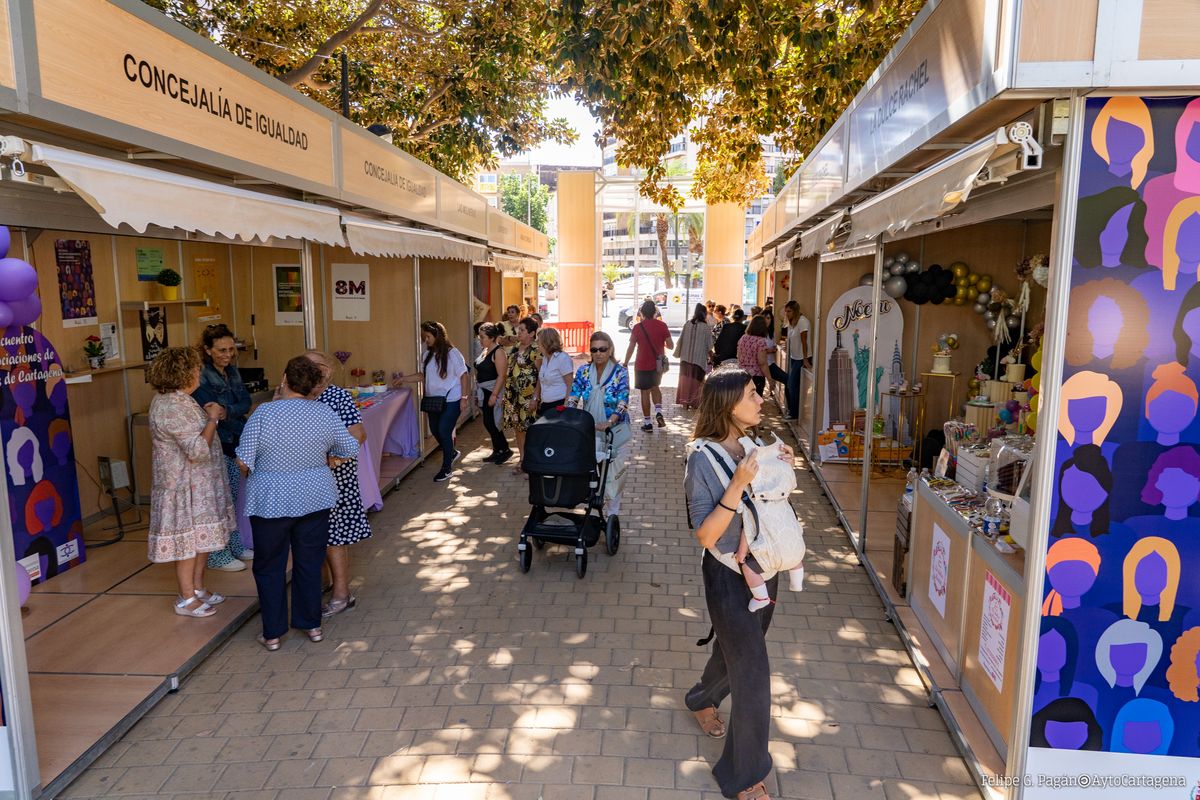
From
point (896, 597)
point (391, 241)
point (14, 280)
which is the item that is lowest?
point (896, 597)

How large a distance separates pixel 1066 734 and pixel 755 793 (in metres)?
1.19

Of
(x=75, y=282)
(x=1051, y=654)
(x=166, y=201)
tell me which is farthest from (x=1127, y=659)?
(x=75, y=282)

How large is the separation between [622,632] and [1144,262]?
10.9 ft

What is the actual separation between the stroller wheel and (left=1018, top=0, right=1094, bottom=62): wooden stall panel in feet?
14.0

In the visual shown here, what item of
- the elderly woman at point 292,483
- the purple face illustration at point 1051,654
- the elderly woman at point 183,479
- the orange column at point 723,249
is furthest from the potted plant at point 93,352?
the orange column at point 723,249

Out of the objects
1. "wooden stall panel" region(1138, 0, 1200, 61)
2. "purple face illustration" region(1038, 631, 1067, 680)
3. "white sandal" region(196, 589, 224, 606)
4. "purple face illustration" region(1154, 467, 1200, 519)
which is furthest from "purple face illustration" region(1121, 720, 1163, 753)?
"white sandal" region(196, 589, 224, 606)

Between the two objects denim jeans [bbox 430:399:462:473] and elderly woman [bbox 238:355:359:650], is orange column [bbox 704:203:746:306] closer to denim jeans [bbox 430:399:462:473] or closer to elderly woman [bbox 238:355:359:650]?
denim jeans [bbox 430:399:462:473]

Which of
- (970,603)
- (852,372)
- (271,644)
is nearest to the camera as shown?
(970,603)

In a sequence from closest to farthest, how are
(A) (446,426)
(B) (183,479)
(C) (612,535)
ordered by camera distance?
(B) (183,479) → (C) (612,535) → (A) (446,426)

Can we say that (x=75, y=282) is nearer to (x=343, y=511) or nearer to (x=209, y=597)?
(x=209, y=597)

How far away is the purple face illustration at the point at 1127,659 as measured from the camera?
114 inches

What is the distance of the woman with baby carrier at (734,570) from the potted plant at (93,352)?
5593mm

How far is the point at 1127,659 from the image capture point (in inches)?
115

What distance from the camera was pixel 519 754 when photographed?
3.59m
